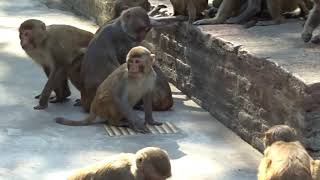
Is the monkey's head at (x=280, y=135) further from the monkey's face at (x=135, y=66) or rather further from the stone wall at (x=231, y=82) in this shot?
the monkey's face at (x=135, y=66)

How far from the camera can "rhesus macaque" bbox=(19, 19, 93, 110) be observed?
8531mm

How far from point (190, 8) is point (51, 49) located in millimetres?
1697

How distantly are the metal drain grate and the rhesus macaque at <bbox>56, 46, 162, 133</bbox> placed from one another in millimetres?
54

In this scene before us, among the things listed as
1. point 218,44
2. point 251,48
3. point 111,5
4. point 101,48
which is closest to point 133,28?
point 101,48

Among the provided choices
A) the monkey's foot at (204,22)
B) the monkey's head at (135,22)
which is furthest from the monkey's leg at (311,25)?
the monkey's head at (135,22)

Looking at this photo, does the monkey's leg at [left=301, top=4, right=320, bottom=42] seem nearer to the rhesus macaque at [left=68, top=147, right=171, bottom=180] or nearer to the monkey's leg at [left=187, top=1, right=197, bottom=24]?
the monkey's leg at [left=187, top=1, right=197, bottom=24]

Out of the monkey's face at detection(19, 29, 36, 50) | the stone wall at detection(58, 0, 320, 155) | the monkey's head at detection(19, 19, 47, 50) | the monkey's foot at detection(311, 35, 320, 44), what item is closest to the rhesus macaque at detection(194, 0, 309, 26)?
the stone wall at detection(58, 0, 320, 155)

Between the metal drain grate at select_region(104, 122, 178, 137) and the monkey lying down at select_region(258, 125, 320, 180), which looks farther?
the metal drain grate at select_region(104, 122, 178, 137)

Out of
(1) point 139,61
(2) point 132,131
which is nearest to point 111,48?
(1) point 139,61

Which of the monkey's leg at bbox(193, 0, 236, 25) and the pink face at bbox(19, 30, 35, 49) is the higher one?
the monkey's leg at bbox(193, 0, 236, 25)

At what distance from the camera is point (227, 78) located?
8.12 metres

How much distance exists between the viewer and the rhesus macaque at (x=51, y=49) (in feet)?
28.0

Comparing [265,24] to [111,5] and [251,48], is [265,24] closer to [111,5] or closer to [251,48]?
[251,48]

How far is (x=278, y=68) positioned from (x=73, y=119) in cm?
243
